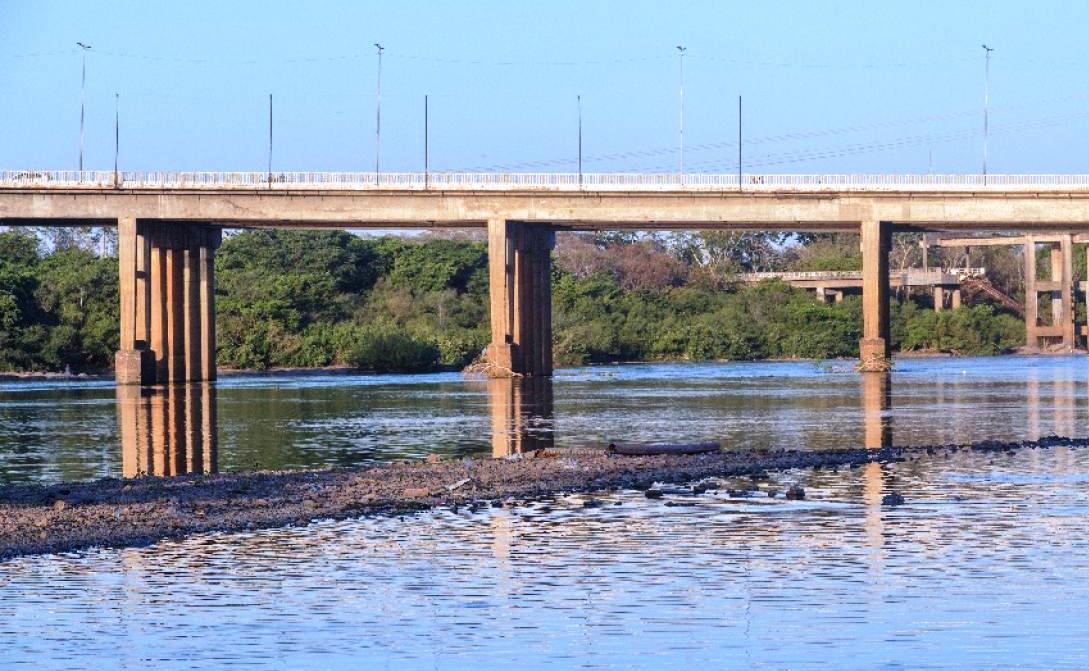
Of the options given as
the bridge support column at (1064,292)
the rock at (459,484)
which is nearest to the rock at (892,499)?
the rock at (459,484)

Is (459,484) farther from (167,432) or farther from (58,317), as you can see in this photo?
(58,317)

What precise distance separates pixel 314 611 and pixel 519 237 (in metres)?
75.3

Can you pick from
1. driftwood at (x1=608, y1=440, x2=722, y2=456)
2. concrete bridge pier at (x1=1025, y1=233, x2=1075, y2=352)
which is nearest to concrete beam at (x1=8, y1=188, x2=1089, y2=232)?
concrete bridge pier at (x1=1025, y1=233, x2=1075, y2=352)

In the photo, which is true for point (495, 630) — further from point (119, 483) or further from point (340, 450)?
point (340, 450)

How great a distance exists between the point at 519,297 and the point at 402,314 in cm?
3889

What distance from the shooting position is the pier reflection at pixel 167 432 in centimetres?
3578

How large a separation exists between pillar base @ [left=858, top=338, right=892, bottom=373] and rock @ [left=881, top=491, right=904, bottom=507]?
2617 inches

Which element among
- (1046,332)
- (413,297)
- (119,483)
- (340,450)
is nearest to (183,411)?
(340,450)

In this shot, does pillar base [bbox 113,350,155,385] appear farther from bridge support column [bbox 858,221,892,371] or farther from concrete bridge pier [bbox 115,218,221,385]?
bridge support column [bbox 858,221,892,371]

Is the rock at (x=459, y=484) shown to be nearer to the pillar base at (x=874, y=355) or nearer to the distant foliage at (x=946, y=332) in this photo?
the pillar base at (x=874, y=355)

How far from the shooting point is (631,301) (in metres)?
139

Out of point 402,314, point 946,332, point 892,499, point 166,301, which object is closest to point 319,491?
point 892,499

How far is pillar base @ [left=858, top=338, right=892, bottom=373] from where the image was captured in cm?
9275

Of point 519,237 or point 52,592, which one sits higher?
point 519,237
